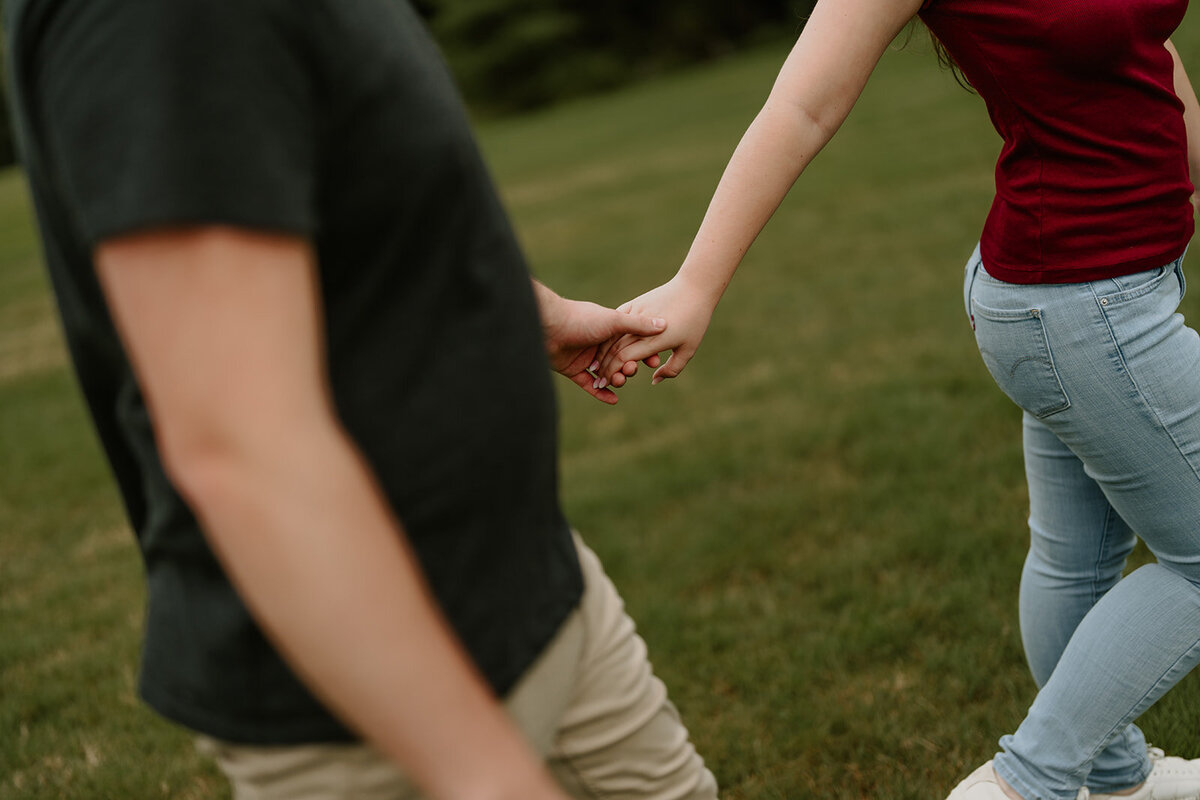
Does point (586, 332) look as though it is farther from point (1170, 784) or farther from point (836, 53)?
point (1170, 784)

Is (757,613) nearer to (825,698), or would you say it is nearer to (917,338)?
(825,698)

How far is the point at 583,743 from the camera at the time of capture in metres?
1.35

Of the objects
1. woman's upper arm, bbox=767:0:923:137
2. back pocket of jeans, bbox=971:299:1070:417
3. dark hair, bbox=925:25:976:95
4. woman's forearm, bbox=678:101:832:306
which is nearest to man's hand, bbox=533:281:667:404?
woman's forearm, bbox=678:101:832:306

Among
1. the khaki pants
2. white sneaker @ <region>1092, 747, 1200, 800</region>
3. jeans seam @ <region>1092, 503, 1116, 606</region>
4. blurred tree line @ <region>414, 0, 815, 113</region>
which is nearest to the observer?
the khaki pants

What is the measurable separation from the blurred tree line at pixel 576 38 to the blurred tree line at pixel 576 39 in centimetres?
3

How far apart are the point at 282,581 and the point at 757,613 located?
3.04 meters

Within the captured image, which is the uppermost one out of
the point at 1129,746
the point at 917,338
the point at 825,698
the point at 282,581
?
the point at 282,581

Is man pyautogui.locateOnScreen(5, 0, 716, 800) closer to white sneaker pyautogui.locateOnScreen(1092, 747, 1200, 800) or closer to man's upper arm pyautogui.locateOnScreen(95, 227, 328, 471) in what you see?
man's upper arm pyautogui.locateOnScreen(95, 227, 328, 471)

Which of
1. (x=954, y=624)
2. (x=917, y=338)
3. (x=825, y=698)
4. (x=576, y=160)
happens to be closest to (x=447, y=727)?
(x=825, y=698)

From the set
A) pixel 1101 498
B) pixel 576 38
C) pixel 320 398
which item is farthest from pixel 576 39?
pixel 320 398

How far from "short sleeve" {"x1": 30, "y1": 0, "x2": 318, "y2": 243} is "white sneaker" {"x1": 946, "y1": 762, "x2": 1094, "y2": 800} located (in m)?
1.75

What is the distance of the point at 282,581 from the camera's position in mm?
914

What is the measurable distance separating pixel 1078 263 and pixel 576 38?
37.4 meters

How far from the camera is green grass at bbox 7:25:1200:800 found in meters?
3.06
